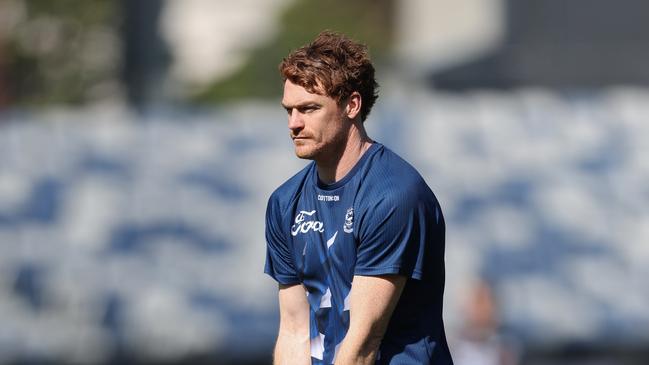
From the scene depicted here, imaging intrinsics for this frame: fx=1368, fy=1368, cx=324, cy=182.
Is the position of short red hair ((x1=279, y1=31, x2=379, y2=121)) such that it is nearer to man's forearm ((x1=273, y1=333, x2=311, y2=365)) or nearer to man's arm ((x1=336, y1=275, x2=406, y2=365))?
man's arm ((x1=336, y1=275, x2=406, y2=365))

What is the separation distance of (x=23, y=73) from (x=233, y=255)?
Result: 19770 mm

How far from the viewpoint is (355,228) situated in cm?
476

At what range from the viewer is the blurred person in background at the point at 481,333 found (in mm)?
9016

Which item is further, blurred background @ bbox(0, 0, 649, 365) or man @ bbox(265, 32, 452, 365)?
blurred background @ bbox(0, 0, 649, 365)

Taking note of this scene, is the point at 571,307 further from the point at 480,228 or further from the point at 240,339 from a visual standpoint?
the point at 240,339

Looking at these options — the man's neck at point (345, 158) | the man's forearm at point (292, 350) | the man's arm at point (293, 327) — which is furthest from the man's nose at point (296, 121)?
the man's forearm at point (292, 350)

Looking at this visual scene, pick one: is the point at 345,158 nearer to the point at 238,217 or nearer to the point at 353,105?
the point at 353,105

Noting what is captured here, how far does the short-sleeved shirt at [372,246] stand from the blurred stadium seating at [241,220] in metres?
6.96

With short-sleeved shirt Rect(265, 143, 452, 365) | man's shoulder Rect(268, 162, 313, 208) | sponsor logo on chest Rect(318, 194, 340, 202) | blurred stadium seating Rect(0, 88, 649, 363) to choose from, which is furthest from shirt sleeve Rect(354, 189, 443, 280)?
blurred stadium seating Rect(0, 88, 649, 363)

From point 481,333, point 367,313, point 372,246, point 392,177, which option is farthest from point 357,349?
point 481,333

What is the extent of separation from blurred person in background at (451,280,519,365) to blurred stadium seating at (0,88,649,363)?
263cm

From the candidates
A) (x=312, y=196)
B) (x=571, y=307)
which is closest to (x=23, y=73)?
(x=571, y=307)

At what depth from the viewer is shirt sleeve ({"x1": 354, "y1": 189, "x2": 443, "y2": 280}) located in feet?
15.3

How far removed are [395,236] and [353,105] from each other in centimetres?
50
